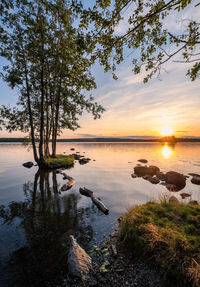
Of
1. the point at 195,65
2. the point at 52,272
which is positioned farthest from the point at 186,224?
the point at 195,65

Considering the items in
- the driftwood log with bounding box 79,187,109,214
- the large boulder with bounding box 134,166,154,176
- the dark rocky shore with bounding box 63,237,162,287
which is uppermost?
the dark rocky shore with bounding box 63,237,162,287

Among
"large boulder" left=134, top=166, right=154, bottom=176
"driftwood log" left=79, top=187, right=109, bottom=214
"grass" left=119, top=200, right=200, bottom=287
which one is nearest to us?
"grass" left=119, top=200, right=200, bottom=287

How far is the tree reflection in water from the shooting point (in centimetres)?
400

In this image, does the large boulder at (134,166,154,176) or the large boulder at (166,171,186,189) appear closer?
the large boulder at (166,171,186,189)

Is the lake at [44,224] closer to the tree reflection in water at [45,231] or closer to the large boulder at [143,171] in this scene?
the tree reflection in water at [45,231]

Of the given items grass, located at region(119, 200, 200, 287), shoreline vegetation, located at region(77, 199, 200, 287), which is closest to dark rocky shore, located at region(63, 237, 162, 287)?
shoreline vegetation, located at region(77, 199, 200, 287)

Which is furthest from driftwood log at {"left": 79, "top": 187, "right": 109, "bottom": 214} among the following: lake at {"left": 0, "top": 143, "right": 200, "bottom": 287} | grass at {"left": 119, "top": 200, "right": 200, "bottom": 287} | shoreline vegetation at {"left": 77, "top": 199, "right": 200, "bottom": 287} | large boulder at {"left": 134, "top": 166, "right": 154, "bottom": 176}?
large boulder at {"left": 134, "top": 166, "right": 154, "bottom": 176}

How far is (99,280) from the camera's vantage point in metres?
3.59

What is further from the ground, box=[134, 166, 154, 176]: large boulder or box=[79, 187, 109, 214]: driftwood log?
box=[79, 187, 109, 214]: driftwood log

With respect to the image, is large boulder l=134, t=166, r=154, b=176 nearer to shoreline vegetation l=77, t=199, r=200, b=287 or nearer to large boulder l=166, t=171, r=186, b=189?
large boulder l=166, t=171, r=186, b=189

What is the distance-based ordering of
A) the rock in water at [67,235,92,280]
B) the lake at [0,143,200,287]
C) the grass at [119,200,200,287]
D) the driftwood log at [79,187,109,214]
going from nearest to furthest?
the grass at [119,200,200,287]
the rock in water at [67,235,92,280]
the lake at [0,143,200,287]
the driftwood log at [79,187,109,214]

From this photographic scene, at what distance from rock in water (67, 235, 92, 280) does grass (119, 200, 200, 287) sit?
5.36 feet

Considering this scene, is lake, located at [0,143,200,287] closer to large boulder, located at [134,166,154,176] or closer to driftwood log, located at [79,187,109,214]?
driftwood log, located at [79,187,109,214]

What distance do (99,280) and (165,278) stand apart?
1772 mm
